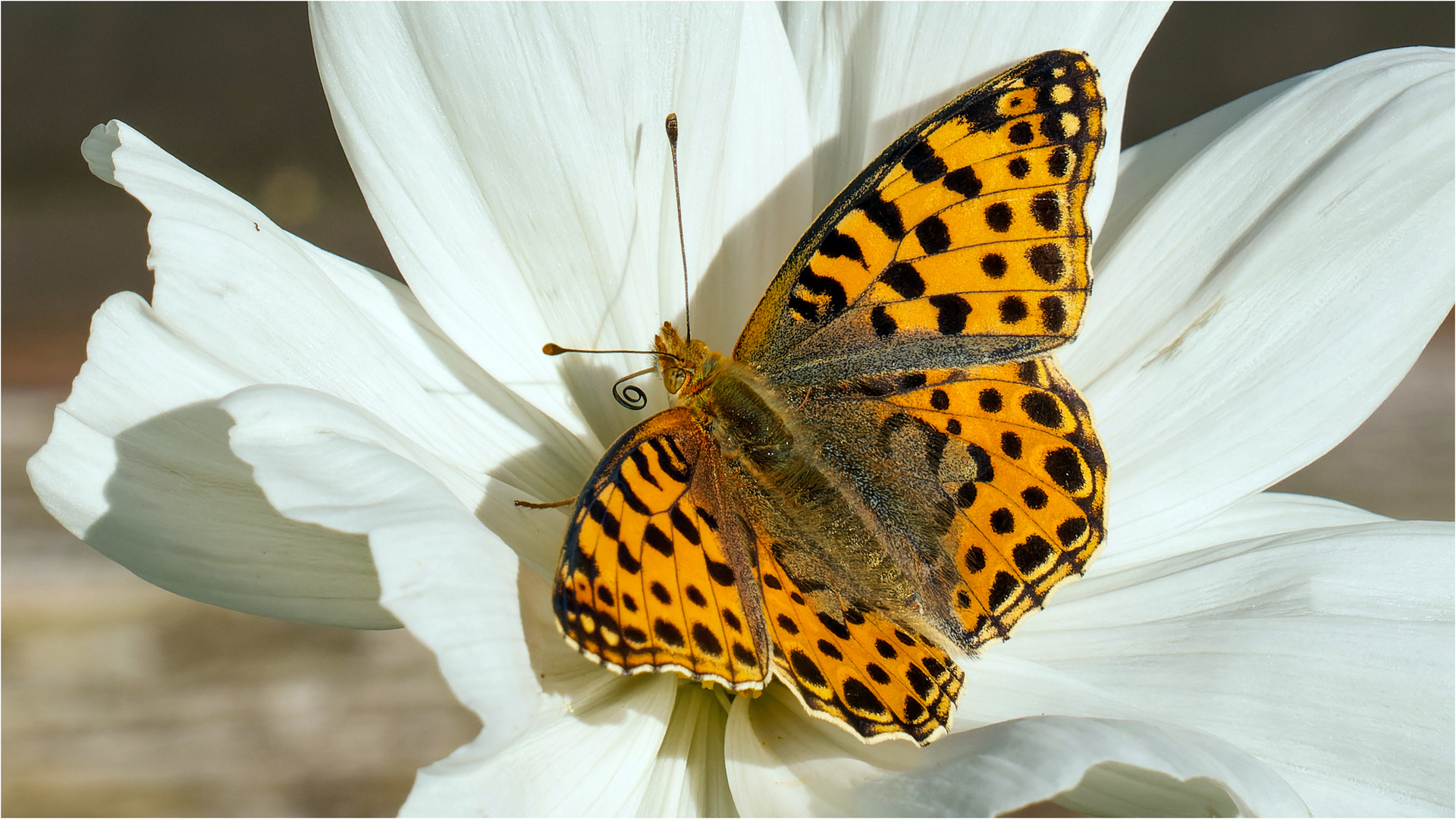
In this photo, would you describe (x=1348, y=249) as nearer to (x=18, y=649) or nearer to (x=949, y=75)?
(x=949, y=75)

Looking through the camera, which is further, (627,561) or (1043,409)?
(1043,409)

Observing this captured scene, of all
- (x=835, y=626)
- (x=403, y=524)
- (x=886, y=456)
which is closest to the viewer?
(x=403, y=524)

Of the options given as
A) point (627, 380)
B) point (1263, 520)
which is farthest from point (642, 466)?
point (1263, 520)

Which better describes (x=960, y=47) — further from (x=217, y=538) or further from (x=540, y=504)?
(x=217, y=538)

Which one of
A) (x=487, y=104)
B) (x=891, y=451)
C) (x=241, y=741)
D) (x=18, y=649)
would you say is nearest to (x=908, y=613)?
(x=891, y=451)

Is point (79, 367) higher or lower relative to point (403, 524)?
lower
